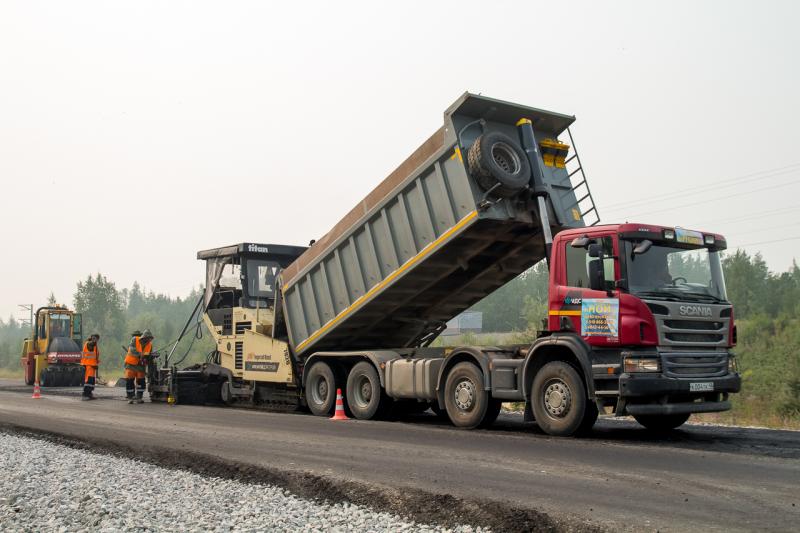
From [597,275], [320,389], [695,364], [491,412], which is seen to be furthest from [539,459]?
[320,389]

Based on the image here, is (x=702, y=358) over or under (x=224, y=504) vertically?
over

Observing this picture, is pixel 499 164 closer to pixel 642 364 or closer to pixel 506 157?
pixel 506 157

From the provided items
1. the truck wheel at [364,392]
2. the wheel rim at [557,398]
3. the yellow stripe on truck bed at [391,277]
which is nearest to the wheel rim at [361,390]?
the truck wheel at [364,392]

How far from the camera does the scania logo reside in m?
9.25

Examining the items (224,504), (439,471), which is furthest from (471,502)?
(224,504)

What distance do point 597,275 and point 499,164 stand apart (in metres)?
2.11

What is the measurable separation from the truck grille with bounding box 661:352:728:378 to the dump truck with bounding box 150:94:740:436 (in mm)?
19

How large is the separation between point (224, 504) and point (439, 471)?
2.12 meters

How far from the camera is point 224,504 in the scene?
605cm

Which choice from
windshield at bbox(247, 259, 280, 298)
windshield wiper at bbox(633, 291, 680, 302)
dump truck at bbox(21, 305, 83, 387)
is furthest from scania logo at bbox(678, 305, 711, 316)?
dump truck at bbox(21, 305, 83, 387)

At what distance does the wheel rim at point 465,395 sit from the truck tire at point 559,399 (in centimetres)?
119

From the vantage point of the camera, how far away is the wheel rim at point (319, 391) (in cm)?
1375

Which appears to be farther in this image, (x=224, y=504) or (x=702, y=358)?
(x=702, y=358)

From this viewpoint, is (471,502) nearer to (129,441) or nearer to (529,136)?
(129,441)
